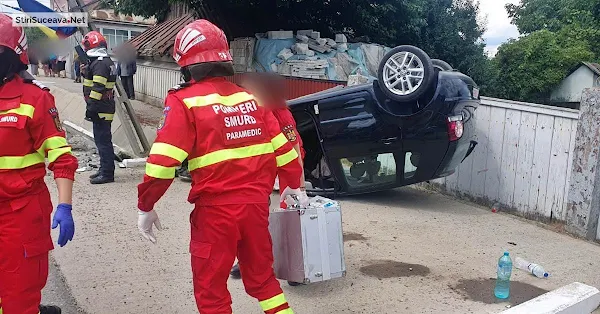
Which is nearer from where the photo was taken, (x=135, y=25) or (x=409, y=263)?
(x=409, y=263)

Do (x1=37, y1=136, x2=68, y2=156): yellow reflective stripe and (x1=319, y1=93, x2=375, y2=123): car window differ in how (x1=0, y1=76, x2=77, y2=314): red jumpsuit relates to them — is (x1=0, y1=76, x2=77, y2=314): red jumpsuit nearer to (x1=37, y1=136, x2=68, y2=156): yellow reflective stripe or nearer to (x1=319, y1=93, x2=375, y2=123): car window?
(x1=37, y1=136, x2=68, y2=156): yellow reflective stripe

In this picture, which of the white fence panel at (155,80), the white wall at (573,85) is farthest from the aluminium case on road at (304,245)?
the white wall at (573,85)

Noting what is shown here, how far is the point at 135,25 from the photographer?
28.5m

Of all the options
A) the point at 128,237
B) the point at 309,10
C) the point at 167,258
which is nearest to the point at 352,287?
the point at 167,258

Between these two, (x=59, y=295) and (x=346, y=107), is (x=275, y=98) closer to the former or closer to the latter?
(x=59, y=295)

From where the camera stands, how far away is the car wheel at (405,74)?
5.80 metres

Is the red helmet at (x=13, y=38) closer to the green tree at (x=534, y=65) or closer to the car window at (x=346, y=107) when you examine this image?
the car window at (x=346, y=107)

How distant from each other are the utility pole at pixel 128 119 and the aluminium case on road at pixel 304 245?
6.27m

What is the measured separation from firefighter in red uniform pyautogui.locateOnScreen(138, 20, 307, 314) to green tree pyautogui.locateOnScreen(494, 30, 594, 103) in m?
24.7

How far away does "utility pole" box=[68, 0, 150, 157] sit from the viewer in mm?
9297

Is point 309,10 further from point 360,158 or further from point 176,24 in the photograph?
point 360,158

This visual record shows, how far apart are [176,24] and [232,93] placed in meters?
18.0

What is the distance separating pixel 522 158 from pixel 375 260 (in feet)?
8.17

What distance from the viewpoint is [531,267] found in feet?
15.3
